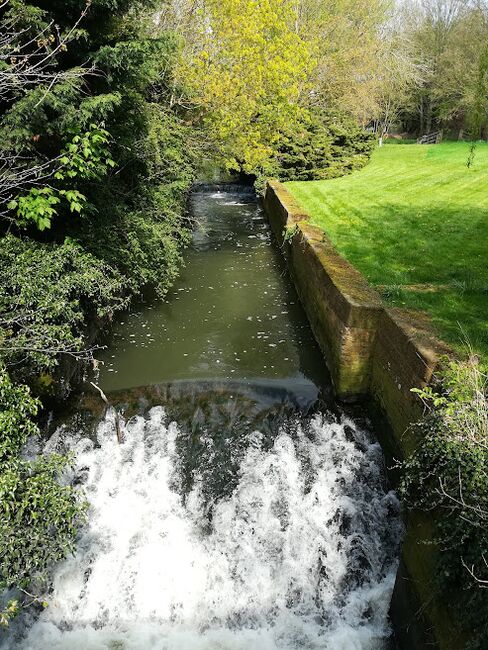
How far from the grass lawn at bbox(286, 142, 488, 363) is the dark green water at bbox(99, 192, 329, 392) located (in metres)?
1.90

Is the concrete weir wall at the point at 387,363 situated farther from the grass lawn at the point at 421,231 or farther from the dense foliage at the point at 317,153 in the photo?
the dense foliage at the point at 317,153

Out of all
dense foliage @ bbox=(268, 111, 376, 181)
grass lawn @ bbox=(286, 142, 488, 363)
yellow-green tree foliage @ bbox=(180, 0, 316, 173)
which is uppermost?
yellow-green tree foliage @ bbox=(180, 0, 316, 173)

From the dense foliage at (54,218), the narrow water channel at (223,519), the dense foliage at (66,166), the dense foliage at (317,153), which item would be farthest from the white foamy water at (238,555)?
the dense foliage at (317,153)

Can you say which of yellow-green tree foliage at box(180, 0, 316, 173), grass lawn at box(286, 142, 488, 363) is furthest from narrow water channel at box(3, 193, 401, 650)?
yellow-green tree foliage at box(180, 0, 316, 173)

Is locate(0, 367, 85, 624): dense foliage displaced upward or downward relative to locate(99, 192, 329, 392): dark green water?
upward

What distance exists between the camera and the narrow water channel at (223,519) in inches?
226

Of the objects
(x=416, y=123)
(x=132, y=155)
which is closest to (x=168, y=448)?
(x=132, y=155)

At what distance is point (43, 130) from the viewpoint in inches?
264

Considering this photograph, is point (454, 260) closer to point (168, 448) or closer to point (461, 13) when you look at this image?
point (168, 448)

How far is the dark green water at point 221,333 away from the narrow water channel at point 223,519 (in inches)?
2.9

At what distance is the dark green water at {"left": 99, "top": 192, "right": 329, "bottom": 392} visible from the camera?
8523 mm

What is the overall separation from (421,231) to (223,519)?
8.47 meters

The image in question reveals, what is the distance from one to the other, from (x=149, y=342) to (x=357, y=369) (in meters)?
4.27

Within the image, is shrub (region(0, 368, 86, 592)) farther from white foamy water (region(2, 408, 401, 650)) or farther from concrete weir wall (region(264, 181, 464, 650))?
concrete weir wall (region(264, 181, 464, 650))
